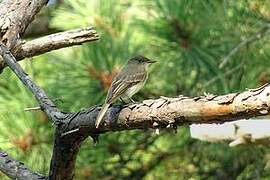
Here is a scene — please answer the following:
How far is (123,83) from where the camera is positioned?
3.79 feet

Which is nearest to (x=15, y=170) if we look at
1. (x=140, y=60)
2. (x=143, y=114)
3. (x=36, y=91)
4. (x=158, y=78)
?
(x=36, y=91)

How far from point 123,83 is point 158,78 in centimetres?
27

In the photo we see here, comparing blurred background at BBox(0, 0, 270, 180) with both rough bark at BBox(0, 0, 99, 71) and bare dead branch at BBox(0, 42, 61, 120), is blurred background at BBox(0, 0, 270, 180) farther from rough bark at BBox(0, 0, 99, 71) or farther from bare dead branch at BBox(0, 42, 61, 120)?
bare dead branch at BBox(0, 42, 61, 120)

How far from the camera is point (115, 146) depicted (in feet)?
4.66

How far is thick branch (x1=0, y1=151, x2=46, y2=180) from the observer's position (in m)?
0.91

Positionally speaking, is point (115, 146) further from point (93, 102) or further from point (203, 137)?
point (203, 137)

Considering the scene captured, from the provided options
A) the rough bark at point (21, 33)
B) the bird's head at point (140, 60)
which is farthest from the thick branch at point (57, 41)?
the bird's head at point (140, 60)

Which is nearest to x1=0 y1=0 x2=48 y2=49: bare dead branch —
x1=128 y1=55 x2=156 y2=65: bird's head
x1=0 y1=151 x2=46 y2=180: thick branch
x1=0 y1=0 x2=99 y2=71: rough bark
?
x1=0 y1=0 x2=99 y2=71: rough bark

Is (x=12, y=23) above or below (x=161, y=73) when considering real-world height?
above

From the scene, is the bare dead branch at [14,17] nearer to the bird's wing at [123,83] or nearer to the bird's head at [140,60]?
the bird's wing at [123,83]

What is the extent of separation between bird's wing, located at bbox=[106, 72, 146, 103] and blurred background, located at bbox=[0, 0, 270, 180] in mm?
152

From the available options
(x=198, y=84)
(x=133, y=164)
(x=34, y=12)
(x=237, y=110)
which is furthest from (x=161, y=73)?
(x=237, y=110)

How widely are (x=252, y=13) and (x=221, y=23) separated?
0.19 feet

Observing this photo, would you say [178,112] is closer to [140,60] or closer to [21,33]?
[21,33]
